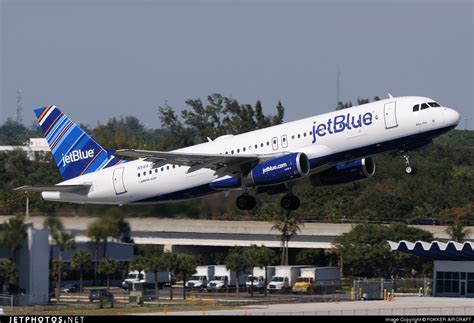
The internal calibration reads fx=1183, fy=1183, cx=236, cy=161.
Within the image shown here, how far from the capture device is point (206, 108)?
193 metres

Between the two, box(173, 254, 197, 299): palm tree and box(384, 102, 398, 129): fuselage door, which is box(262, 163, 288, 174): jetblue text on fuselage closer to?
box(384, 102, 398, 129): fuselage door

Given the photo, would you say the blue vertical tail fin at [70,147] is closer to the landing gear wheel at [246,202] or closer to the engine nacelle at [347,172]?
the landing gear wheel at [246,202]

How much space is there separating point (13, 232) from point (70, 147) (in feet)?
51.0

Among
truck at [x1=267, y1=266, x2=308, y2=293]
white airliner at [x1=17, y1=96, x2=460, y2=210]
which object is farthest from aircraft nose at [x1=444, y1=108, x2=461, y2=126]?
truck at [x1=267, y1=266, x2=308, y2=293]

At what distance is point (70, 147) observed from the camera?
235 ft

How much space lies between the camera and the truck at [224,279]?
103 meters

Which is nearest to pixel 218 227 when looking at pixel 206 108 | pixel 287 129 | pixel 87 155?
pixel 87 155

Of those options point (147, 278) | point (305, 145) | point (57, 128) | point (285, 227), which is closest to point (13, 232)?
point (305, 145)

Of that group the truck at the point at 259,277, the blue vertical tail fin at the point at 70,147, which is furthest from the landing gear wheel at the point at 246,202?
the truck at the point at 259,277

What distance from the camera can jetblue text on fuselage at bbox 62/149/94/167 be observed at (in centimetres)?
7025

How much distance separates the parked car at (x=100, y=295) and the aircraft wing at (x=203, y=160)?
10791 mm

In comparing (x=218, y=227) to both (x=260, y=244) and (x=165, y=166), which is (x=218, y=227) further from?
(x=165, y=166)

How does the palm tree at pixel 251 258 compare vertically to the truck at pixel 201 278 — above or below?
above

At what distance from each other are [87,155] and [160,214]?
8.07 metres
